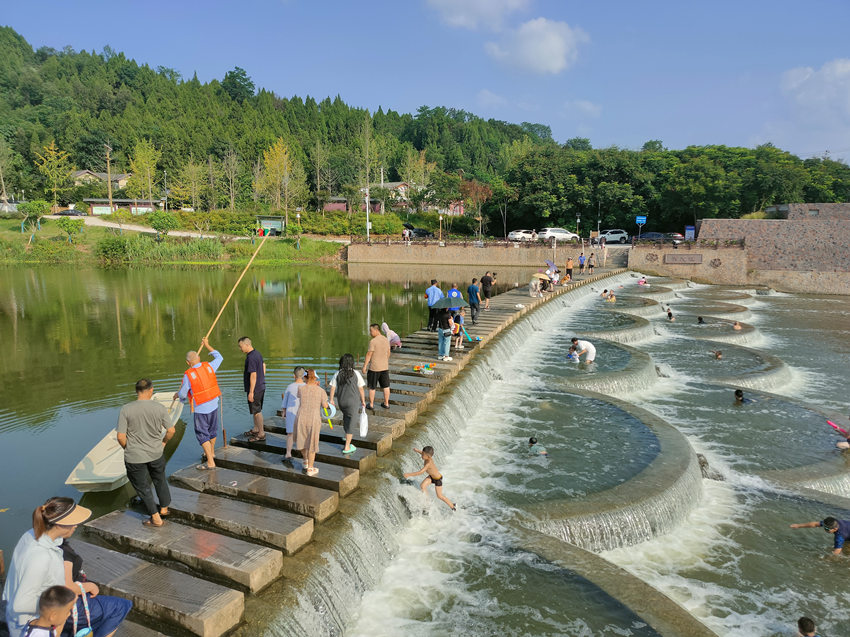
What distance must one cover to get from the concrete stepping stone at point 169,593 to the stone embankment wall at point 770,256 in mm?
49058

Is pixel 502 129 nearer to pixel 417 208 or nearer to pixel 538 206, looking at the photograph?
pixel 417 208

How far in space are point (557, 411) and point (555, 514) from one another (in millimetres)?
5317

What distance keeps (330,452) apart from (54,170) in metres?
92.6

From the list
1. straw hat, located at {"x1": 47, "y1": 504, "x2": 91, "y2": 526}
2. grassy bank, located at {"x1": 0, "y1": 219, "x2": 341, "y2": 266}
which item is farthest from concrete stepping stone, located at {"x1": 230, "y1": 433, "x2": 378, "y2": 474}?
grassy bank, located at {"x1": 0, "y1": 219, "x2": 341, "y2": 266}

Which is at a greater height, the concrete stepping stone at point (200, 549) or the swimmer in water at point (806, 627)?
the concrete stepping stone at point (200, 549)

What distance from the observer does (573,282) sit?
35.2m

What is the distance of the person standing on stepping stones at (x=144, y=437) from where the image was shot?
605cm

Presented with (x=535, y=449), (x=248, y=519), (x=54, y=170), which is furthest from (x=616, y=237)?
(x=54, y=170)

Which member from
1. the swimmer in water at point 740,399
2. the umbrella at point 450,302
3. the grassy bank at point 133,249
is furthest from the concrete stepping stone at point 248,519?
the grassy bank at point 133,249

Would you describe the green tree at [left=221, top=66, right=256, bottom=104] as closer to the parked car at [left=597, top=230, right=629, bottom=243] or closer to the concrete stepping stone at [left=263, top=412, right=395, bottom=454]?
the parked car at [left=597, top=230, right=629, bottom=243]

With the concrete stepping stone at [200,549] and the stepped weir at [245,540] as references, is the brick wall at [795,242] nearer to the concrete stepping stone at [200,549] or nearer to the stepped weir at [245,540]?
the stepped weir at [245,540]

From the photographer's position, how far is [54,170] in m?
78.9

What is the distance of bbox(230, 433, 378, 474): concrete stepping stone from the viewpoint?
26.8 feet

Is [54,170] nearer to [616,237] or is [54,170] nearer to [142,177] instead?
[142,177]
